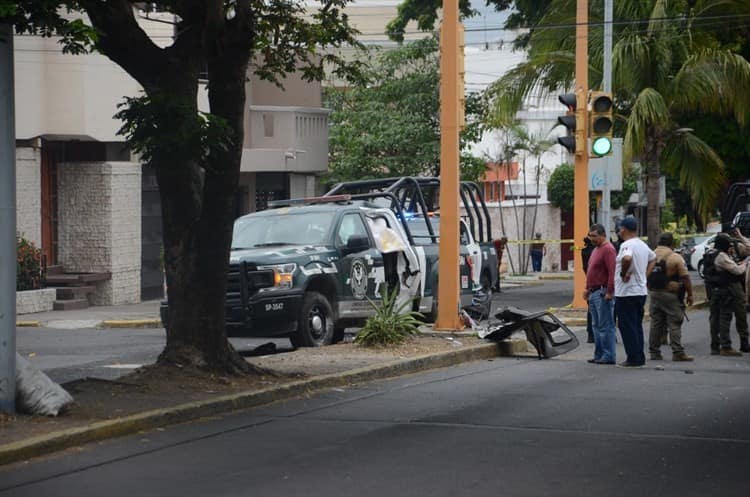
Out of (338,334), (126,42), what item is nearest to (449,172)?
(338,334)

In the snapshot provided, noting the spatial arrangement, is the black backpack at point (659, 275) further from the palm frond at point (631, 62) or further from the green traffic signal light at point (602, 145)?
the palm frond at point (631, 62)

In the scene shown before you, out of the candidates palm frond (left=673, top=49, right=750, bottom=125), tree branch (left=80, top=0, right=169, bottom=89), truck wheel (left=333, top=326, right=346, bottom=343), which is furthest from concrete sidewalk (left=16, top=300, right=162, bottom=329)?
palm frond (left=673, top=49, right=750, bottom=125)

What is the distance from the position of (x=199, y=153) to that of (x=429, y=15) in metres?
29.1

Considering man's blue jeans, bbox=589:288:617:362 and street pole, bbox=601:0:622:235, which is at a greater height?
street pole, bbox=601:0:622:235

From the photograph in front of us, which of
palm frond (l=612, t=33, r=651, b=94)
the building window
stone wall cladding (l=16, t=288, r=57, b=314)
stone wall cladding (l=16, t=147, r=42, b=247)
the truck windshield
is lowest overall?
stone wall cladding (l=16, t=288, r=57, b=314)

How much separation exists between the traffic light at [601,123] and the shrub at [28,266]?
11.3 m

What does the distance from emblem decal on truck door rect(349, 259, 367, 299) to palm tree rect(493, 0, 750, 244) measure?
11679 millimetres

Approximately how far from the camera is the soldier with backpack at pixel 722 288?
18.2 metres

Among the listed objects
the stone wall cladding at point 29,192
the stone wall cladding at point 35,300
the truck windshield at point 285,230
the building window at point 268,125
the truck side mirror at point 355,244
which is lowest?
the stone wall cladding at point 35,300

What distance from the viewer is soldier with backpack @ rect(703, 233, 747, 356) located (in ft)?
59.8

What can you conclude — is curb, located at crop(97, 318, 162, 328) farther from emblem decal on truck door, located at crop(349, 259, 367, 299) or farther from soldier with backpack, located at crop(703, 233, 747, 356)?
soldier with backpack, located at crop(703, 233, 747, 356)

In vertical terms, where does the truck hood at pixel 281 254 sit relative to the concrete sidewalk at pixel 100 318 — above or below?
above

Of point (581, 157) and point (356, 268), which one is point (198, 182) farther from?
point (581, 157)

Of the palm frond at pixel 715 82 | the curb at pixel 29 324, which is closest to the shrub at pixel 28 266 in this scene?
the curb at pixel 29 324
